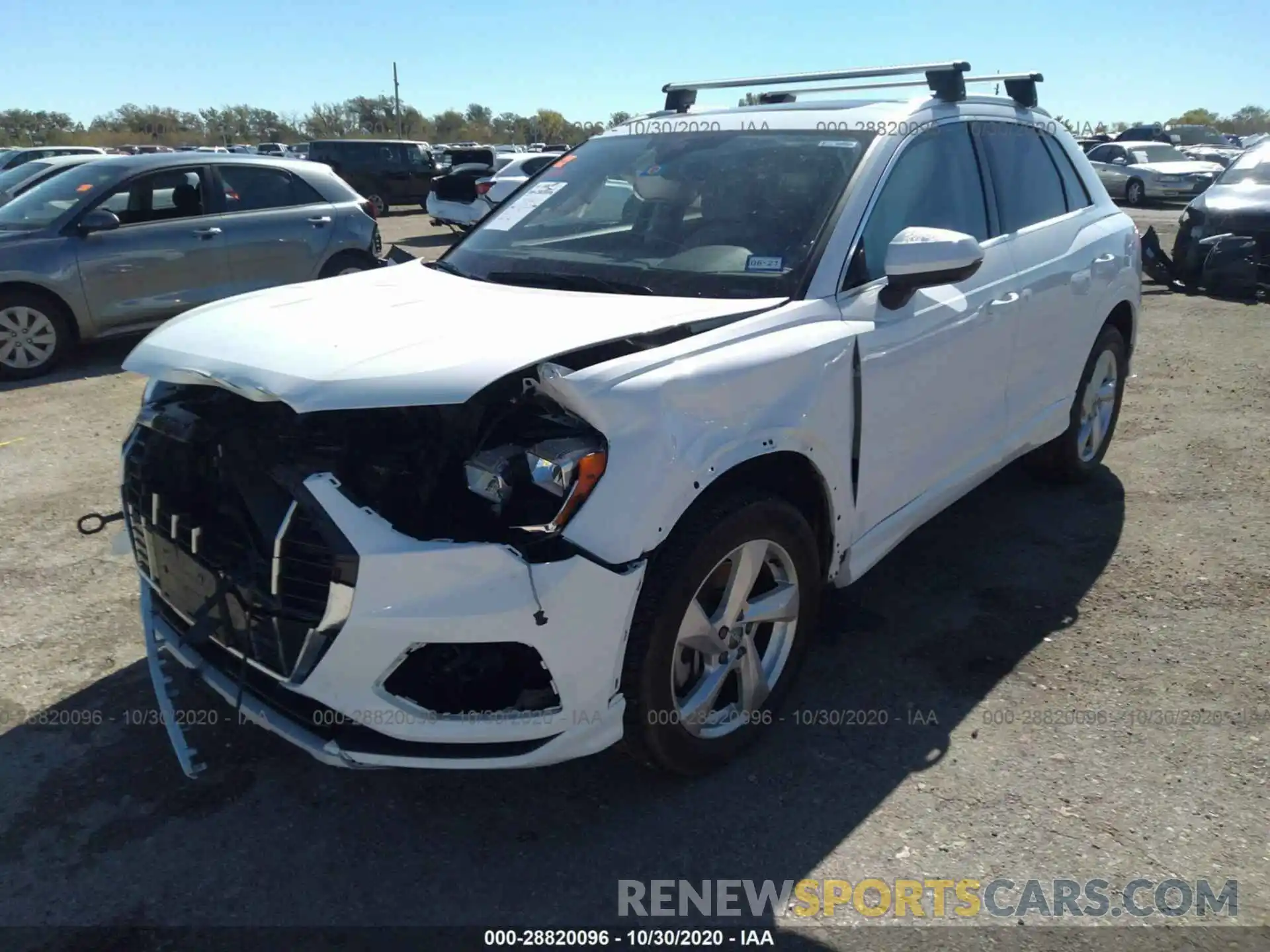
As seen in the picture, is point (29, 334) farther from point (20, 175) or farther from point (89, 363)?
point (20, 175)

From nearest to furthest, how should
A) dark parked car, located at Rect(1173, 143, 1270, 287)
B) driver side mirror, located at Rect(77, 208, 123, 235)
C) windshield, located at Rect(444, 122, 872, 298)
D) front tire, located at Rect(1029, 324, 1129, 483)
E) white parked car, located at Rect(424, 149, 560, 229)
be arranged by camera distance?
windshield, located at Rect(444, 122, 872, 298) → front tire, located at Rect(1029, 324, 1129, 483) → white parked car, located at Rect(424, 149, 560, 229) → driver side mirror, located at Rect(77, 208, 123, 235) → dark parked car, located at Rect(1173, 143, 1270, 287)

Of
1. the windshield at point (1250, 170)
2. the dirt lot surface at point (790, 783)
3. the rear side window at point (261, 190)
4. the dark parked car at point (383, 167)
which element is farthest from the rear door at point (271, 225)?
the dark parked car at point (383, 167)

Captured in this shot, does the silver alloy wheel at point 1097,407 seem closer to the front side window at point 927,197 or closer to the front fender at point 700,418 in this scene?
the front side window at point 927,197

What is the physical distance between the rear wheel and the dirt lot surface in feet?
13.4

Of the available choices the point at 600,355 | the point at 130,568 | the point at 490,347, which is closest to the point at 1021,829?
the point at 600,355

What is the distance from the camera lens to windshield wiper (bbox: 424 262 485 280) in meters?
3.60

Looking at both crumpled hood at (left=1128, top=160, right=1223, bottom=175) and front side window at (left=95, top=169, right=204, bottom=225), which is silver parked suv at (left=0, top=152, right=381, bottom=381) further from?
crumpled hood at (left=1128, top=160, right=1223, bottom=175)

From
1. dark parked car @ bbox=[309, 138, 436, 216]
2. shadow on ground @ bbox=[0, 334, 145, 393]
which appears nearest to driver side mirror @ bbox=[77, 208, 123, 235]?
shadow on ground @ bbox=[0, 334, 145, 393]

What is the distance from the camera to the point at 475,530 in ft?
7.79

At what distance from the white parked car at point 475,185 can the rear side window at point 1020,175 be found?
6.59ft

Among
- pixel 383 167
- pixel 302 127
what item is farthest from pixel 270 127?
pixel 383 167

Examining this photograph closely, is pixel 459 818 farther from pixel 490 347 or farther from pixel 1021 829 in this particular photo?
pixel 1021 829

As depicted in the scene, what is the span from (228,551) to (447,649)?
0.67 meters

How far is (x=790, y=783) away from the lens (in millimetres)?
2912
